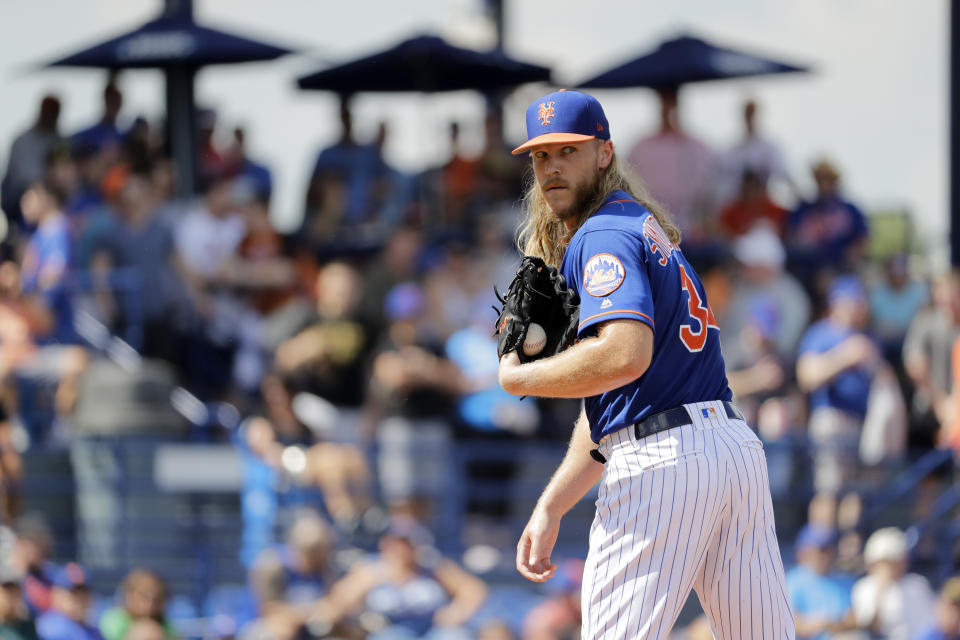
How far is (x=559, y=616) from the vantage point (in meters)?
8.03

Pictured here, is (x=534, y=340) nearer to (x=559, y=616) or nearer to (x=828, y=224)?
(x=559, y=616)

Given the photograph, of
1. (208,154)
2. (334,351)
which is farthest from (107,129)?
(334,351)

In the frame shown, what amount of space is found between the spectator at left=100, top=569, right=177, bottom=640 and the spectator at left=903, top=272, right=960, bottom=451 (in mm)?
5418

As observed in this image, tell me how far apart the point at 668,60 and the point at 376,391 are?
433 centimetres

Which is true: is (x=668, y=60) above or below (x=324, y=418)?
above

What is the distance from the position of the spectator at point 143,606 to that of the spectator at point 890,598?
4048 mm

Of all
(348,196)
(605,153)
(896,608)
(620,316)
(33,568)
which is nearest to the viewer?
(620,316)

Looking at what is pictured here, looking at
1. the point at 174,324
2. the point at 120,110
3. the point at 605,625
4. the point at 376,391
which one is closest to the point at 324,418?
the point at 376,391

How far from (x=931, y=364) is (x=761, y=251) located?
1.48m

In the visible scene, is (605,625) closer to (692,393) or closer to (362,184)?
(692,393)

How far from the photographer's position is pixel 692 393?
3.73 meters

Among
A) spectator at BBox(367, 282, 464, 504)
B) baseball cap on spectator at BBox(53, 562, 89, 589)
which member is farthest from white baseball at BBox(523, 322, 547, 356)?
spectator at BBox(367, 282, 464, 504)

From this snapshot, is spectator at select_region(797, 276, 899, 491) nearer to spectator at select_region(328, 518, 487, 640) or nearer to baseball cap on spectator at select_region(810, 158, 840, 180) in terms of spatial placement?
baseball cap on spectator at select_region(810, 158, 840, 180)

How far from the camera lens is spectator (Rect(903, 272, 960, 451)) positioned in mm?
10133
